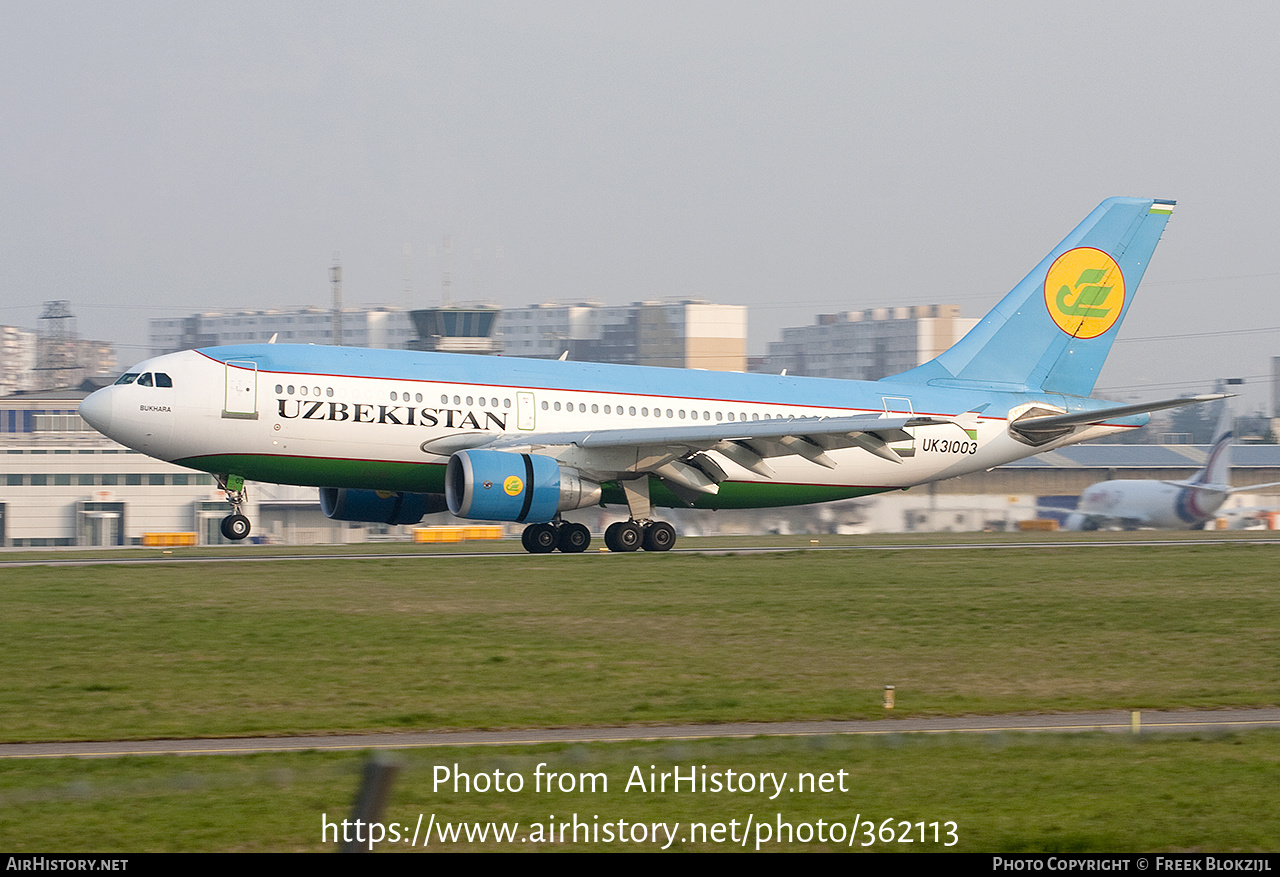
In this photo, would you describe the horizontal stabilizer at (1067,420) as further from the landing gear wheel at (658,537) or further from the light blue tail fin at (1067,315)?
the landing gear wheel at (658,537)

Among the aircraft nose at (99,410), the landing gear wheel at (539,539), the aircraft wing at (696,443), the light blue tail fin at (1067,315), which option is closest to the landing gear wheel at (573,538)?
the landing gear wheel at (539,539)

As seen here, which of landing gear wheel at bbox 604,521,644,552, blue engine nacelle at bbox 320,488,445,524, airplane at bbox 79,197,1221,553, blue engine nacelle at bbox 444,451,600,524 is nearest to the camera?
blue engine nacelle at bbox 444,451,600,524

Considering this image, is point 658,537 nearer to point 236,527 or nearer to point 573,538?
point 573,538

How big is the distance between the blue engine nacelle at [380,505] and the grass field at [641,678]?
17.3 feet

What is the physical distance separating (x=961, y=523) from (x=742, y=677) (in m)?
53.6

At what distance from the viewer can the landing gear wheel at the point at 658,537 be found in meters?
35.4

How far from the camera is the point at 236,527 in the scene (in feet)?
107

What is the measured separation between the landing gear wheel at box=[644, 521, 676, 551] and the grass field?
166 inches

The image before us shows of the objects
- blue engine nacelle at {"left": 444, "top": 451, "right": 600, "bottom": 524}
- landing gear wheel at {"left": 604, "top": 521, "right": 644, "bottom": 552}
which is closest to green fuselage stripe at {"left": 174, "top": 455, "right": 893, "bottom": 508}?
landing gear wheel at {"left": 604, "top": 521, "right": 644, "bottom": 552}

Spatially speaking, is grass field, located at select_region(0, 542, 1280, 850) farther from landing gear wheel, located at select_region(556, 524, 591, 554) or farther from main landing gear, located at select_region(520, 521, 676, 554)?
landing gear wheel, located at select_region(556, 524, 591, 554)

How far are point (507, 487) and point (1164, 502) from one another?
51.6 metres

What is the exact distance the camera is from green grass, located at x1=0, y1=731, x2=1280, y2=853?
9.45 m

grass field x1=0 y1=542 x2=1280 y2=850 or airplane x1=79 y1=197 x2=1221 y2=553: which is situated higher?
airplane x1=79 y1=197 x2=1221 y2=553

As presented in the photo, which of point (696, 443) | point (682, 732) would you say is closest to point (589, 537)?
point (696, 443)
